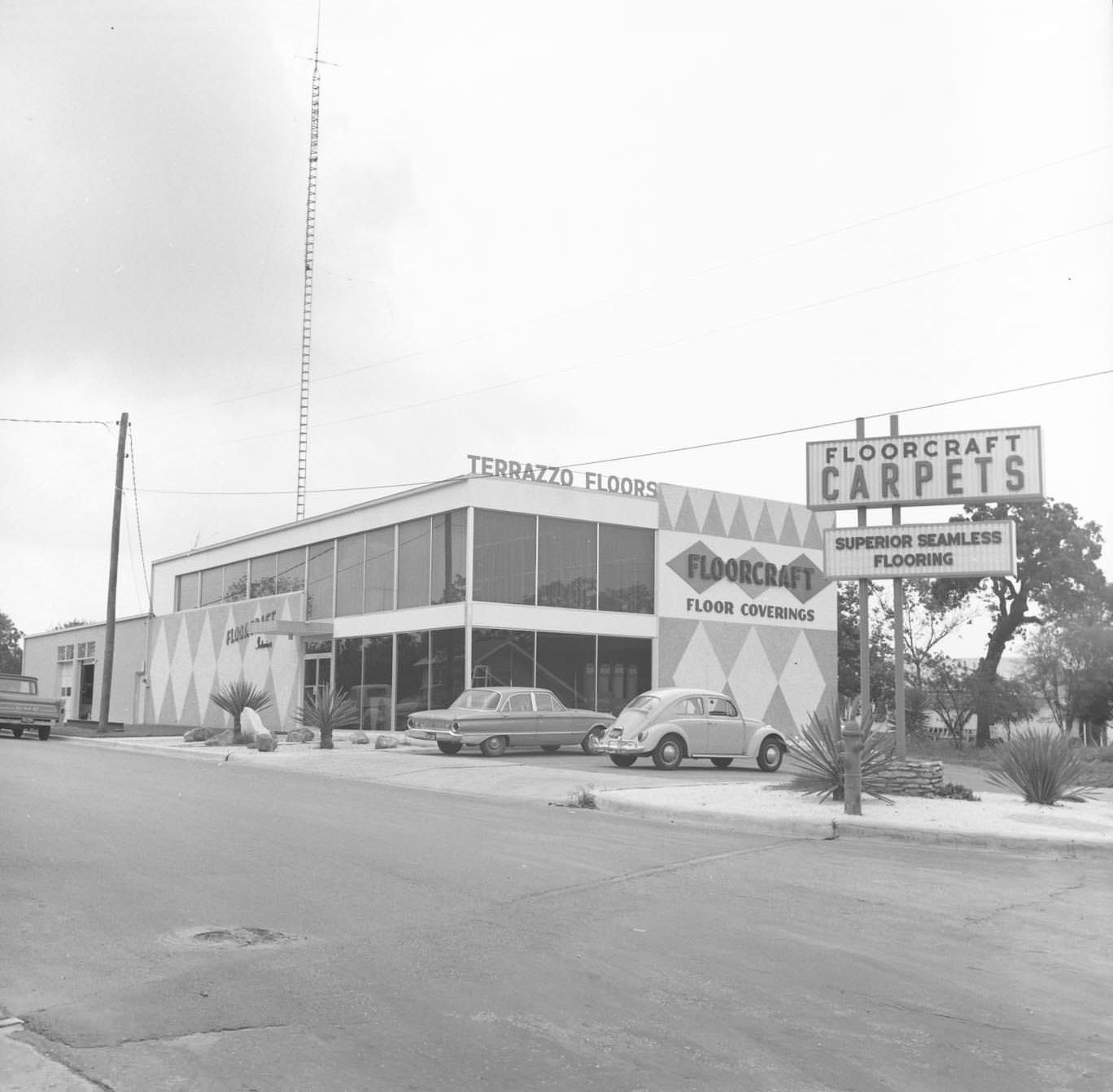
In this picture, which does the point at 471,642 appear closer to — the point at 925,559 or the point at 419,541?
the point at 419,541

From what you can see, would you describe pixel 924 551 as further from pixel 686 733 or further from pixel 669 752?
pixel 669 752

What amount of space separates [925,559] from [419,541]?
1769 cm

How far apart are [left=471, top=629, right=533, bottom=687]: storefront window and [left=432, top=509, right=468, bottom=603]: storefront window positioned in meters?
1.26

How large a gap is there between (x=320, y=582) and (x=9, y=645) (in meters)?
80.1

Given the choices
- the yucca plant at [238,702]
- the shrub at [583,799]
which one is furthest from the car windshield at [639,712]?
the yucca plant at [238,702]

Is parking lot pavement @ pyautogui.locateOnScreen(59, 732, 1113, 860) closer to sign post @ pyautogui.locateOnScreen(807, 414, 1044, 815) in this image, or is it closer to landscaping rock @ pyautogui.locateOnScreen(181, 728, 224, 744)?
sign post @ pyautogui.locateOnScreen(807, 414, 1044, 815)

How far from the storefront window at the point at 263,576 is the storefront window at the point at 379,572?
6.54m

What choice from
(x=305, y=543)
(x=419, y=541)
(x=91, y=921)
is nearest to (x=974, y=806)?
(x=91, y=921)

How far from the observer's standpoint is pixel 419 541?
33.3 m

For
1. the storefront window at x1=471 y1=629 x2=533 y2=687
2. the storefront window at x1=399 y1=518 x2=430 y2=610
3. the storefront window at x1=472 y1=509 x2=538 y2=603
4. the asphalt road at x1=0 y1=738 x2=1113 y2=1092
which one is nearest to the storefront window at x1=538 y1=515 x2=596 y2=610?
the storefront window at x1=472 y1=509 x2=538 y2=603

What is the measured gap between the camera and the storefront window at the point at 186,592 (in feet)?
154

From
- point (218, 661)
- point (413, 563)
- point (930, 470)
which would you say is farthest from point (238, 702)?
point (930, 470)

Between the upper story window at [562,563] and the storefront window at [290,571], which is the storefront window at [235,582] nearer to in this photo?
the storefront window at [290,571]

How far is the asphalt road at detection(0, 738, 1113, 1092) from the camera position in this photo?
5.02 m
